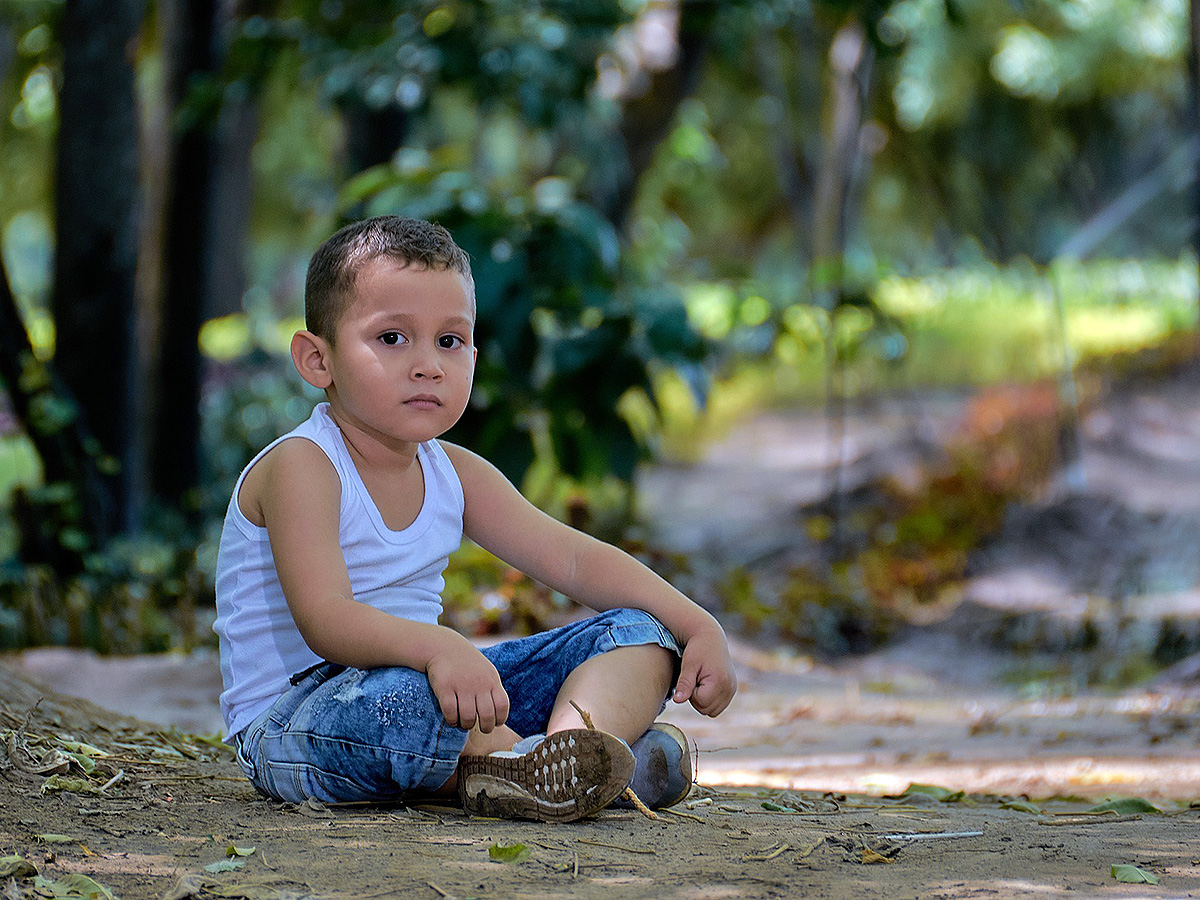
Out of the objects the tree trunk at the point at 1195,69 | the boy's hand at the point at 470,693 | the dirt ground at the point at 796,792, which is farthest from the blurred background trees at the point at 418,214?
the boy's hand at the point at 470,693

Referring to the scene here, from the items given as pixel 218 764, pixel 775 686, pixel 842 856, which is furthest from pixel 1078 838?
pixel 775 686

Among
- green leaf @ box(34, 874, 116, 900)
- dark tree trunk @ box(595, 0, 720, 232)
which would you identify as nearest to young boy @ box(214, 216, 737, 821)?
green leaf @ box(34, 874, 116, 900)

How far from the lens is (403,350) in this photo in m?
2.18

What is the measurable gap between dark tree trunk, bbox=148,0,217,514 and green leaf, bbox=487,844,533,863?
5165 mm

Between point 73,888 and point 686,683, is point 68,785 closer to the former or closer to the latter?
point 73,888

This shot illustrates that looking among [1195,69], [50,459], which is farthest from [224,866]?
[1195,69]

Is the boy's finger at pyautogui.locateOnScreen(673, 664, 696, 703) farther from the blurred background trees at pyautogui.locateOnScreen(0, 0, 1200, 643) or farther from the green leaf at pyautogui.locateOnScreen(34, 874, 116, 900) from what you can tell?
the blurred background trees at pyautogui.locateOnScreen(0, 0, 1200, 643)

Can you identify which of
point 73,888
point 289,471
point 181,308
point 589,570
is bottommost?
point 73,888

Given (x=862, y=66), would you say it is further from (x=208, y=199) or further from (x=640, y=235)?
(x=640, y=235)

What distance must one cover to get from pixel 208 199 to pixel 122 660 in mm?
3271

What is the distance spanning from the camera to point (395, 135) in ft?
25.5

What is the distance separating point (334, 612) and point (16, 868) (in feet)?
1.87

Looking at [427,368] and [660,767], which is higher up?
[427,368]

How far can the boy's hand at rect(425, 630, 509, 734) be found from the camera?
1.94m
